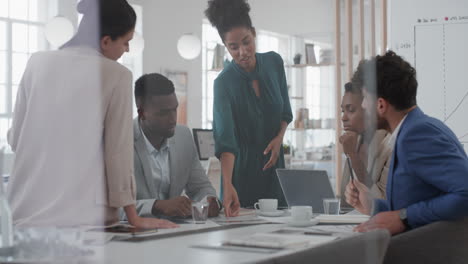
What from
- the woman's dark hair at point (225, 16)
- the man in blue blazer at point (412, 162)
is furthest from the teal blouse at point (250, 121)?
the man in blue blazer at point (412, 162)

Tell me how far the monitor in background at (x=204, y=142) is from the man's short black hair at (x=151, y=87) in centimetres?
21

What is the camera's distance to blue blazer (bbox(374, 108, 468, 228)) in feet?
5.72

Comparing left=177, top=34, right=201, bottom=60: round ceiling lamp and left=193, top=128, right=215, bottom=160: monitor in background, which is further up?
left=177, top=34, right=201, bottom=60: round ceiling lamp

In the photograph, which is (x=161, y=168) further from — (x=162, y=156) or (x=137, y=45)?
(x=137, y=45)

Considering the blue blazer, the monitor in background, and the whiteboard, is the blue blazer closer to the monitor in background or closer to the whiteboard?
the monitor in background

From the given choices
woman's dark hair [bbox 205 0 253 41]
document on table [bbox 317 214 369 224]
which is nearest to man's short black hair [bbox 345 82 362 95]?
woman's dark hair [bbox 205 0 253 41]

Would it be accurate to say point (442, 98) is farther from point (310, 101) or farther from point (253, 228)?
point (253, 228)

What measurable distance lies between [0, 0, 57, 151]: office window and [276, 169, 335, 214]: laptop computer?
1165 mm

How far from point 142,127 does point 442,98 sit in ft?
7.94

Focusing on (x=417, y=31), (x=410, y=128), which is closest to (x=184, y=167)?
(x=410, y=128)

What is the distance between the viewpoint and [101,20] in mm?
1857

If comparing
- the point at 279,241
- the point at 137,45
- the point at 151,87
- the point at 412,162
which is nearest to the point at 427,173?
the point at 412,162

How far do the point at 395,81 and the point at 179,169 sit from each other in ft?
3.22

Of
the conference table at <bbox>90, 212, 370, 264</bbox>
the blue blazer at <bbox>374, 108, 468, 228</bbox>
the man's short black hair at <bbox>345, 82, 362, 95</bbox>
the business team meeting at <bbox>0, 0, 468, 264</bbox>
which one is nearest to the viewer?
the conference table at <bbox>90, 212, 370, 264</bbox>
